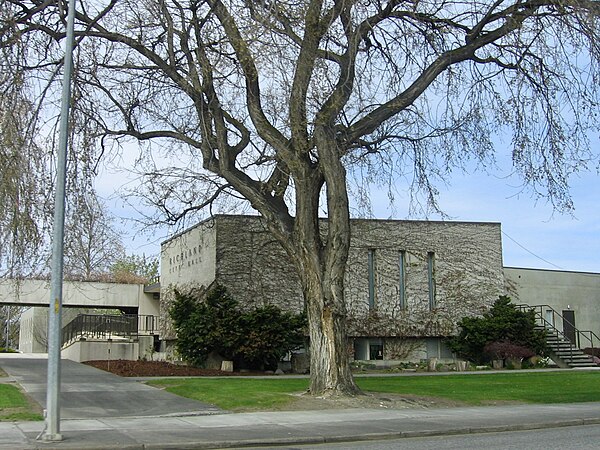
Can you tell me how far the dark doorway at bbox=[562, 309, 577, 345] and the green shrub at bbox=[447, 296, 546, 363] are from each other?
238 inches

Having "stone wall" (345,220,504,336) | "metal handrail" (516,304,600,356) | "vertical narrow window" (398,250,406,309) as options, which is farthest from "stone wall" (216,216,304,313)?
"metal handrail" (516,304,600,356)

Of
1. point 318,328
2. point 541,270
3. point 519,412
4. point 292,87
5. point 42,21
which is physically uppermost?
point 42,21

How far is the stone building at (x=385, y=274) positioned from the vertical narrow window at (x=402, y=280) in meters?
0.04

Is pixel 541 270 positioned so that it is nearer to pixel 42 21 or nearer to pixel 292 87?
pixel 292 87

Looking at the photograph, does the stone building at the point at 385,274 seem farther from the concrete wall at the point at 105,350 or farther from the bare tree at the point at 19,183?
the bare tree at the point at 19,183

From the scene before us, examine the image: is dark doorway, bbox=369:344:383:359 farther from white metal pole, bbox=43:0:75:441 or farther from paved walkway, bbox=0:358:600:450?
white metal pole, bbox=43:0:75:441

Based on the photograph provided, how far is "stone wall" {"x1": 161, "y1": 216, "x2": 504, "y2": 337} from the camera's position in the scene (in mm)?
30938

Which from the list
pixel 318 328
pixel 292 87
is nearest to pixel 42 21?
pixel 292 87

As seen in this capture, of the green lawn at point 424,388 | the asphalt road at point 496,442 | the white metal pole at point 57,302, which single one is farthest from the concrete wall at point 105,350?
the asphalt road at point 496,442

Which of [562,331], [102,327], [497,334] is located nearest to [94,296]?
[102,327]

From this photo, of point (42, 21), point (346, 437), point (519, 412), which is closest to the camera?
point (346, 437)

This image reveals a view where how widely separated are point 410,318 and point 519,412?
16.1 meters

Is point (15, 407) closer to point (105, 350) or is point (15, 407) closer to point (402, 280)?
point (105, 350)

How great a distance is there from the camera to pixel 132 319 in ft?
125
